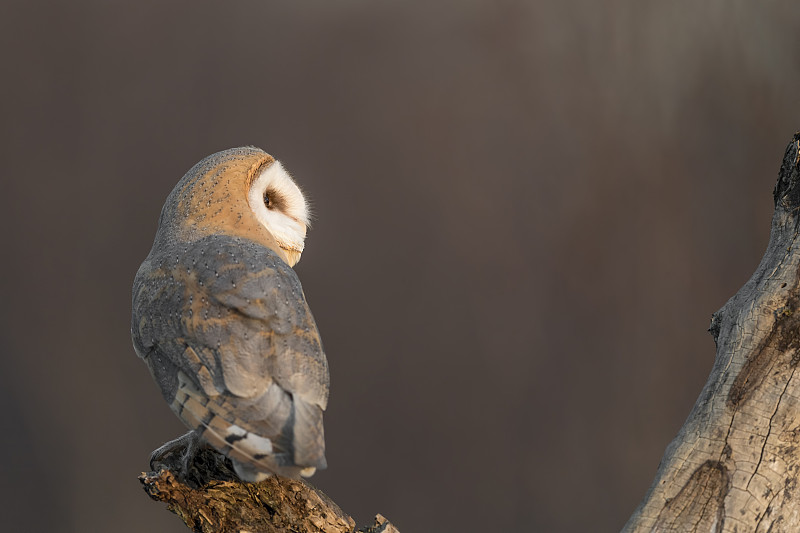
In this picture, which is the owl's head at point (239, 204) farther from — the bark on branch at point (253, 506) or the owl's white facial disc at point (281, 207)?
the bark on branch at point (253, 506)

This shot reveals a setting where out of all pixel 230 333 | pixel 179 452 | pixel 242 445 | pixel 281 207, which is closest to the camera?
pixel 242 445

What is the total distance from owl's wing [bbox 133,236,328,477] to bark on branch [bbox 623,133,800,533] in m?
0.61

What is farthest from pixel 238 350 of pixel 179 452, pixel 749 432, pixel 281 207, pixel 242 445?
pixel 749 432

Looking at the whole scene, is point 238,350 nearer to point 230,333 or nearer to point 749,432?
point 230,333

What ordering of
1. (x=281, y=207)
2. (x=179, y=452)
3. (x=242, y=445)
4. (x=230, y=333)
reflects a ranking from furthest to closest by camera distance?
(x=281, y=207), (x=179, y=452), (x=230, y=333), (x=242, y=445)

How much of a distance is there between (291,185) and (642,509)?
1024mm

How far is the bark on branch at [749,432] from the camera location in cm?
113

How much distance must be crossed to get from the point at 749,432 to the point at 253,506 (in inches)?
34.7

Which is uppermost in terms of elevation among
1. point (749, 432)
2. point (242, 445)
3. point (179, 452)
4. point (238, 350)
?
point (749, 432)

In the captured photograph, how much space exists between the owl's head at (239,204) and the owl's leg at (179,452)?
1.33 feet

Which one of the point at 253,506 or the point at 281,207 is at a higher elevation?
the point at 281,207

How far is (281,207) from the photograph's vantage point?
1.65 metres

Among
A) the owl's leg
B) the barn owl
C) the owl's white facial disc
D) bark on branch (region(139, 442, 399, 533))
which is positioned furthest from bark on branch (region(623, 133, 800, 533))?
the owl's white facial disc

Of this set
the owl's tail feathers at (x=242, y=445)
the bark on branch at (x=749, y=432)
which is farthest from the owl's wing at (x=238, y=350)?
the bark on branch at (x=749, y=432)
